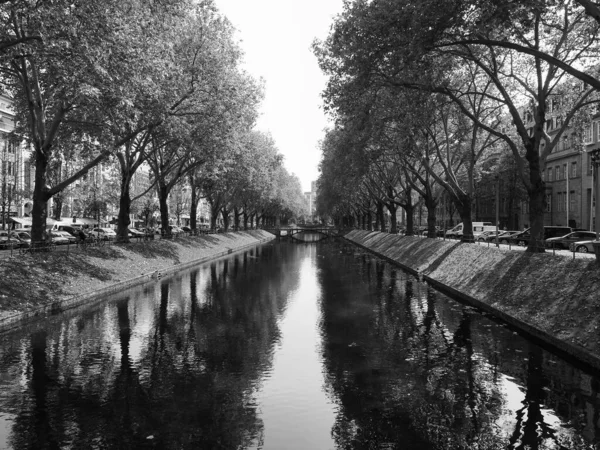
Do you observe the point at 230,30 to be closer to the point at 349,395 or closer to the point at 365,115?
the point at 365,115

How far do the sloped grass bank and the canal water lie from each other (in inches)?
45.2

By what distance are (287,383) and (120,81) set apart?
11367 millimetres

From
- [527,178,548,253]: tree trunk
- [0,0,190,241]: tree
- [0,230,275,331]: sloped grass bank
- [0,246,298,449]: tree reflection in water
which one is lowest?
[0,246,298,449]: tree reflection in water

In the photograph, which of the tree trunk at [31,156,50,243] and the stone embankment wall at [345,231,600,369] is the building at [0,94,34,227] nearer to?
the tree trunk at [31,156,50,243]

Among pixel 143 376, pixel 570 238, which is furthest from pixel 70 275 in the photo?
pixel 570 238

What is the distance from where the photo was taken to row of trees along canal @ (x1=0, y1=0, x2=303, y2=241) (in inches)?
520

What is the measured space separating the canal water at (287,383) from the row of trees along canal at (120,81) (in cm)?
758

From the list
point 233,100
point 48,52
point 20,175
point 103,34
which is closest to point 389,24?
point 103,34

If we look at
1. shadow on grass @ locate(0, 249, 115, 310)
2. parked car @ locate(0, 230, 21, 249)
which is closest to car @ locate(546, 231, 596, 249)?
shadow on grass @ locate(0, 249, 115, 310)

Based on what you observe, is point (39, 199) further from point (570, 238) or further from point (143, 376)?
point (570, 238)

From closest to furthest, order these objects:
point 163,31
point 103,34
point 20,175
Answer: point 103,34
point 163,31
point 20,175

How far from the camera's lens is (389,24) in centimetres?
1398

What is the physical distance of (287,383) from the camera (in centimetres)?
917

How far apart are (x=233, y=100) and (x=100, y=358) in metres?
19.0
